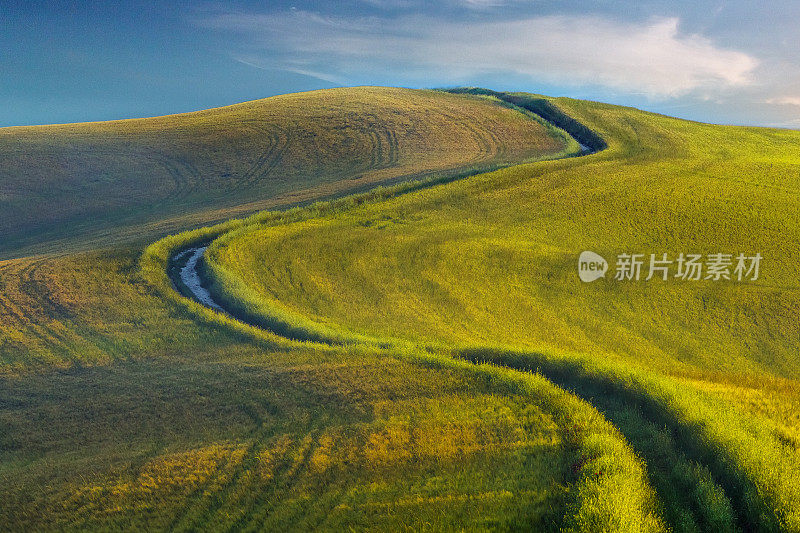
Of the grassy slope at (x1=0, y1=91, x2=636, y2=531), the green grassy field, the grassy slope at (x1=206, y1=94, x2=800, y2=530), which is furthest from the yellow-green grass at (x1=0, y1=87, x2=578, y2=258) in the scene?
the grassy slope at (x1=0, y1=91, x2=636, y2=531)

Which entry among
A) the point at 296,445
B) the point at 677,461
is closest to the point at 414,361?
the point at 296,445

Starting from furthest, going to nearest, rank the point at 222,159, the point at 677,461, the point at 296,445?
the point at 222,159
the point at 296,445
the point at 677,461

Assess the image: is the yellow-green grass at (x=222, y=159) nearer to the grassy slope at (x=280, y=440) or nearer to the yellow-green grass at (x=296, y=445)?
the grassy slope at (x=280, y=440)

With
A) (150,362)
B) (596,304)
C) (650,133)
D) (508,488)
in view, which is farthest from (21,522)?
(650,133)

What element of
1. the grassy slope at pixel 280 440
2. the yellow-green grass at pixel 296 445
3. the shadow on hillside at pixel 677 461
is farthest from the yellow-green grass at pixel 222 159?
the shadow on hillside at pixel 677 461

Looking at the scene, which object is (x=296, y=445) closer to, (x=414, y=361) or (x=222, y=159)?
(x=414, y=361)
